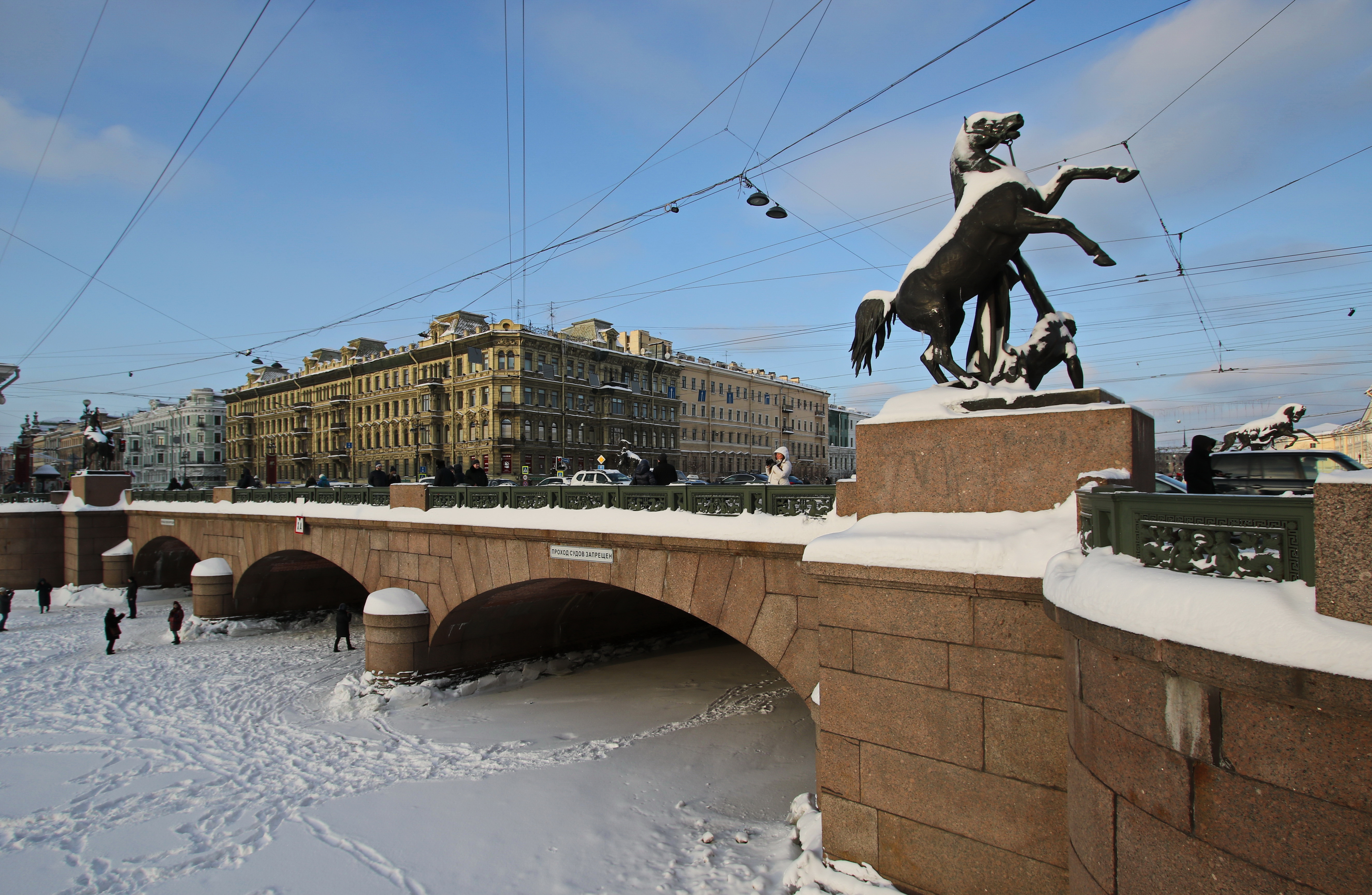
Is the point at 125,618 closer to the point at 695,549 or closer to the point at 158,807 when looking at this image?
the point at 158,807

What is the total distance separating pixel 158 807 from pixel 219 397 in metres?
97.1

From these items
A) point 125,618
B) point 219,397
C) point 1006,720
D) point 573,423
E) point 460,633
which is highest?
point 219,397

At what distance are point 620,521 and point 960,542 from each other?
5.64 meters

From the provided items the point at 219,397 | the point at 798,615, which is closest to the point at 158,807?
the point at 798,615

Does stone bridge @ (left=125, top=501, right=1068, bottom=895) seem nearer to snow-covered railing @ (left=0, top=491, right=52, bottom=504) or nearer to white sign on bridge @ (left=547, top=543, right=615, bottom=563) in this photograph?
white sign on bridge @ (left=547, top=543, right=615, bottom=563)

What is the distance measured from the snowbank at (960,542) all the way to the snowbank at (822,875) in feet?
7.94

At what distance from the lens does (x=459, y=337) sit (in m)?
49.8

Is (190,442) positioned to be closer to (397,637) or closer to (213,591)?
(213,591)

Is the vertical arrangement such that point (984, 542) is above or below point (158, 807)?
above

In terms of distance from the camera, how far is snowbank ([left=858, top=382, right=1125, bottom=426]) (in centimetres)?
550

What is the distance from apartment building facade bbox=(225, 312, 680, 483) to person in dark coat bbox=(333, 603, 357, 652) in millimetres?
22979

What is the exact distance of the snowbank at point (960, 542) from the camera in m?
4.77

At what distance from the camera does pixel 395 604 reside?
534 inches

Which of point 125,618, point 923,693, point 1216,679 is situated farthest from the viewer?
point 125,618
